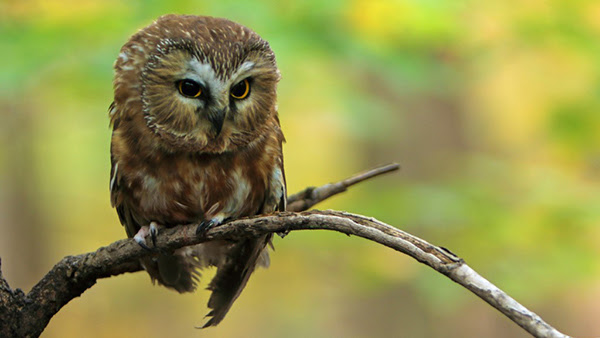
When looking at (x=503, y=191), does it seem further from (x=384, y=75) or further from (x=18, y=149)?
(x=18, y=149)

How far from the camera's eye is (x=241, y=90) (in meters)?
2.48

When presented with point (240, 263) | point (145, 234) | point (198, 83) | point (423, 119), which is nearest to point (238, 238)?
point (145, 234)

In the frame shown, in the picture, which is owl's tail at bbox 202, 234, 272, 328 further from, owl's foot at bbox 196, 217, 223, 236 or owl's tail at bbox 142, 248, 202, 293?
owl's foot at bbox 196, 217, 223, 236

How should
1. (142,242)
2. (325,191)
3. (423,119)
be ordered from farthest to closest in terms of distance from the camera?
(423,119) → (325,191) → (142,242)

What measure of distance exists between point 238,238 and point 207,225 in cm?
29

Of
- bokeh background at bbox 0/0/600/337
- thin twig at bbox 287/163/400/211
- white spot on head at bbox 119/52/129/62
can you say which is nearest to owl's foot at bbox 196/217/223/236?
thin twig at bbox 287/163/400/211

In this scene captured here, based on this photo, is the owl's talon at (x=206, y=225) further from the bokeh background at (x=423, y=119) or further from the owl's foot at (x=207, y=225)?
the bokeh background at (x=423, y=119)

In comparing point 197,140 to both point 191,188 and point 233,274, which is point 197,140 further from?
point 233,274

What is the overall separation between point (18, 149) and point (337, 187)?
20.2 ft

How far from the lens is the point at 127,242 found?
85.7 inches

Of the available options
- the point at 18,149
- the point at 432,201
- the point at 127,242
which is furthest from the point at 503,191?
the point at 18,149

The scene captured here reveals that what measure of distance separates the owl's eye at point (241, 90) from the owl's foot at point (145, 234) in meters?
0.57

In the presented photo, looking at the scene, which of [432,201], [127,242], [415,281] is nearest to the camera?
[127,242]

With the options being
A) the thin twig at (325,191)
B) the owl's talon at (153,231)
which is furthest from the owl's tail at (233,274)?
the owl's talon at (153,231)
